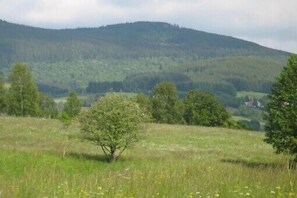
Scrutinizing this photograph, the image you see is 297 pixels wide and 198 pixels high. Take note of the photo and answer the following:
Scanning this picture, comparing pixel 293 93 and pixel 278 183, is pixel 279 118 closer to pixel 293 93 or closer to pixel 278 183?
pixel 293 93

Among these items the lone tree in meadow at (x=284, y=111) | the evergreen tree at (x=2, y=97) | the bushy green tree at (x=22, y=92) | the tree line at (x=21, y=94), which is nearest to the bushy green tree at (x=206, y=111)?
the tree line at (x=21, y=94)

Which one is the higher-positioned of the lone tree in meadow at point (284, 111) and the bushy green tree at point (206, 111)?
Result: the lone tree in meadow at point (284, 111)

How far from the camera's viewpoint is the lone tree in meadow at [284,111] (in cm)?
3238

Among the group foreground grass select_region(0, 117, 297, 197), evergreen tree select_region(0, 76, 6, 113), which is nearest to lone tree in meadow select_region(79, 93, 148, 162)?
foreground grass select_region(0, 117, 297, 197)

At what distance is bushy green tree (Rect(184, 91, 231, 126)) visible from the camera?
98.9 metres

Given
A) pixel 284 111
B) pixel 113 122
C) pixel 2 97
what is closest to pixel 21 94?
pixel 2 97

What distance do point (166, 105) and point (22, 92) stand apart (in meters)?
30.6

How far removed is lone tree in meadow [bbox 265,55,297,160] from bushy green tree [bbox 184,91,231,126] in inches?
2538

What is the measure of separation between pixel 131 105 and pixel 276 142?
10.4 m

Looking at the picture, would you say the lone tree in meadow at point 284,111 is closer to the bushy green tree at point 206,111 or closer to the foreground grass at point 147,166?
the foreground grass at point 147,166

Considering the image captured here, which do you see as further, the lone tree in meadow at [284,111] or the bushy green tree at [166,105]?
the bushy green tree at [166,105]

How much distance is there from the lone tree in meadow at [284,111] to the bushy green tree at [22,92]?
5633 cm

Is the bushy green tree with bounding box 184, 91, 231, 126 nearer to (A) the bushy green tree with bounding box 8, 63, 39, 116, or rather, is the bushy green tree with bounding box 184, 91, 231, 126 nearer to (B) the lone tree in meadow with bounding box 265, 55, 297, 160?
(A) the bushy green tree with bounding box 8, 63, 39, 116

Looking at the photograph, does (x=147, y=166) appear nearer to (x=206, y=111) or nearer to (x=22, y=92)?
(x=22, y=92)
